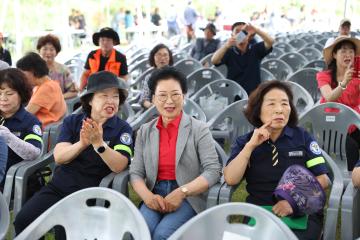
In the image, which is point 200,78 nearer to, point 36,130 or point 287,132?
point 36,130

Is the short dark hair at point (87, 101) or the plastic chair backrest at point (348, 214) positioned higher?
the short dark hair at point (87, 101)

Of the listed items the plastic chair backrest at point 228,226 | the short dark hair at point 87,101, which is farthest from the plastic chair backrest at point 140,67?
the plastic chair backrest at point 228,226

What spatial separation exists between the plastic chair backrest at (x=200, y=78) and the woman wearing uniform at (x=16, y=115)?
10.0 ft

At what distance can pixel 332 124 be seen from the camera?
4.29 m

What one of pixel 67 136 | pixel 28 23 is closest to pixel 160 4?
pixel 28 23

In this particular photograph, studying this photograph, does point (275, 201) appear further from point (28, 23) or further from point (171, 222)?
point (28, 23)

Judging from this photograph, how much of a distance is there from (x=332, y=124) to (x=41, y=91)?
94.0 inches

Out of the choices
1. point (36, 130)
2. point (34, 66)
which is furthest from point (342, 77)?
point (34, 66)

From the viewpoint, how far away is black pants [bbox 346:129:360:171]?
4.16 m

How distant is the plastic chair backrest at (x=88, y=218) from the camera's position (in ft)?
7.97

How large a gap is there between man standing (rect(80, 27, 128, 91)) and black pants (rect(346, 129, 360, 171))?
3204mm

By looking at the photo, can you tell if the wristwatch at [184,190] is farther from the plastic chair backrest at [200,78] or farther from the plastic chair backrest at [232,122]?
the plastic chair backrest at [200,78]

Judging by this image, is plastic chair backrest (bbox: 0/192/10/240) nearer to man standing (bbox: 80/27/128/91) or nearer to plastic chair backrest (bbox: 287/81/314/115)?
plastic chair backrest (bbox: 287/81/314/115)

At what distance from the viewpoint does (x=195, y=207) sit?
3.27 meters
